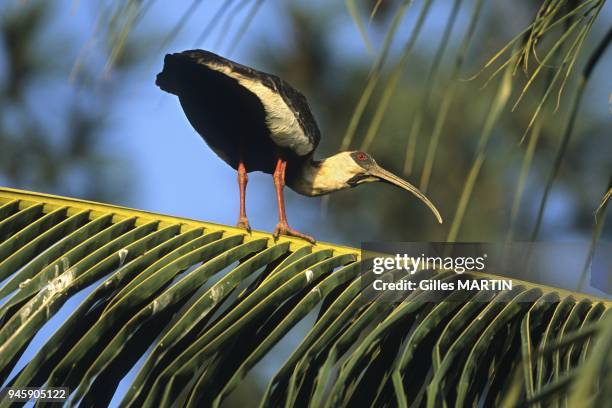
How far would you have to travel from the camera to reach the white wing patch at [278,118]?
362 cm

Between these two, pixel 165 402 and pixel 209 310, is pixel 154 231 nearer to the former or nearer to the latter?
pixel 209 310

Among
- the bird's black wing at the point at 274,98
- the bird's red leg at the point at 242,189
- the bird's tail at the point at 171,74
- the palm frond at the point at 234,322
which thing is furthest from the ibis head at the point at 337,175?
the palm frond at the point at 234,322

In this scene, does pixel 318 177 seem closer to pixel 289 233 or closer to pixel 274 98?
pixel 274 98

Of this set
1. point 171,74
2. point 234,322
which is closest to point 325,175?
point 171,74

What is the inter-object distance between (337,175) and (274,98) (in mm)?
993

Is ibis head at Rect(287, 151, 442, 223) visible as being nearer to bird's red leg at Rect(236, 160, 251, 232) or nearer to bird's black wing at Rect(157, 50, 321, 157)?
bird's black wing at Rect(157, 50, 321, 157)

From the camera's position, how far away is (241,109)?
3.83m

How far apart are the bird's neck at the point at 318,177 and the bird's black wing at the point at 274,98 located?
298mm

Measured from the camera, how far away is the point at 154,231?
2.46 metres

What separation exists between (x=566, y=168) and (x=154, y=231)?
158 inches

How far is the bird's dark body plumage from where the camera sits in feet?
11.3

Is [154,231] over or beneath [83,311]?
over

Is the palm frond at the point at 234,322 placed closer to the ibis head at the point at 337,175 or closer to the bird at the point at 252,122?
the bird at the point at 252,122

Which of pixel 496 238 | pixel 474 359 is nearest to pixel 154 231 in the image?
pixel 474 359
